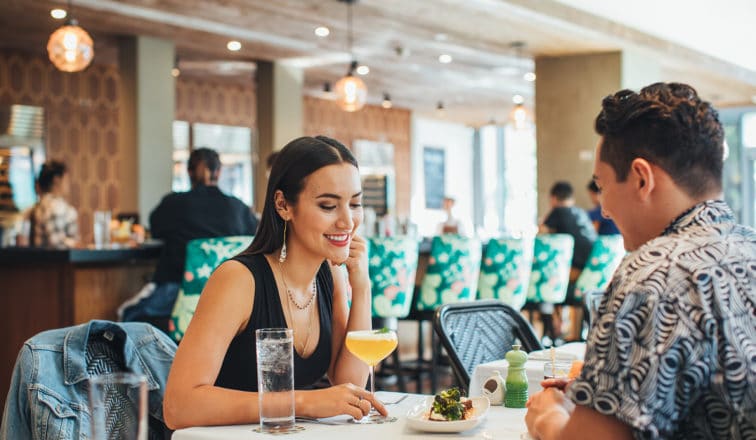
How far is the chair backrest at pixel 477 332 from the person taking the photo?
262 cm

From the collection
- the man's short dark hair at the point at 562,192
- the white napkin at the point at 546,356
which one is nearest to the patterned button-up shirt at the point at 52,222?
the man's short dark hair at the point at 562,192

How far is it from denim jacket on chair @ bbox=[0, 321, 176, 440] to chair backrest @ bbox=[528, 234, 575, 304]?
4438 mm

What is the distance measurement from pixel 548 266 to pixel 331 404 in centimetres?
456

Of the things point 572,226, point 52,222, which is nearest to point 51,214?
point 52,222

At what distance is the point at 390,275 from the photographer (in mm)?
5121

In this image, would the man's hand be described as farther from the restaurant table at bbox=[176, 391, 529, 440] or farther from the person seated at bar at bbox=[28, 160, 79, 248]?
the person seated at bar at bbox=[28, 160, 79, 248]

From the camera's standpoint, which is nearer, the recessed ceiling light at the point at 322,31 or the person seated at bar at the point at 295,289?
the person seated at bar at the point at 295,289

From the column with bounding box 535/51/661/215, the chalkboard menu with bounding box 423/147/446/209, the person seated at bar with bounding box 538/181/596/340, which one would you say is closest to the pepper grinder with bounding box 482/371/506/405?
the person seated at bar with bounding box 538/181/596/340

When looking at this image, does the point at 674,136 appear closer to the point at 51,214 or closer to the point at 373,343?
the point at 373,343

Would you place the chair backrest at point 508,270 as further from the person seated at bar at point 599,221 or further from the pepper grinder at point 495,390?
the pepper grinder at point 495,390

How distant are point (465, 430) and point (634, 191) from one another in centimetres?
59

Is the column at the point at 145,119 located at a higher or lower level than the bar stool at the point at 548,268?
higher

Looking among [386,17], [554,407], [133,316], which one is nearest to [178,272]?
[133,316]

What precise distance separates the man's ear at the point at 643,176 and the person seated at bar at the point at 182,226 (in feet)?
12.2
